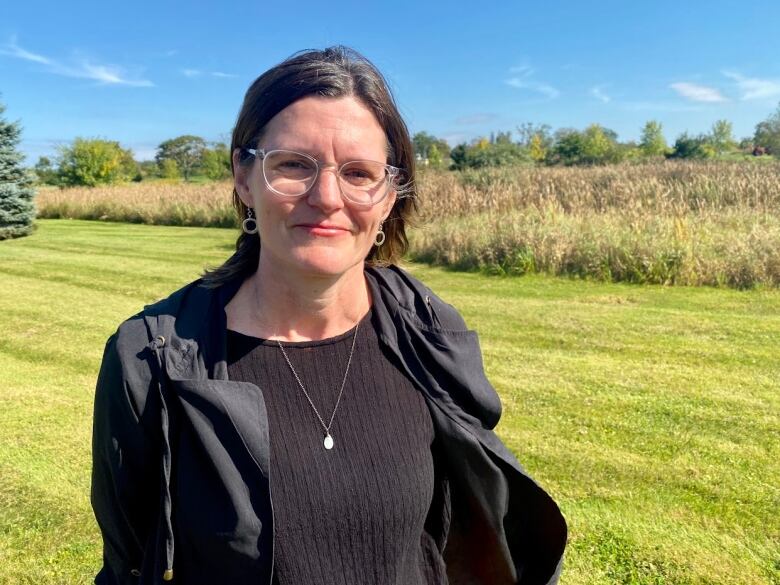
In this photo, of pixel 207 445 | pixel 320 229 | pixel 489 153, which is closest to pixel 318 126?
pixel 320 229

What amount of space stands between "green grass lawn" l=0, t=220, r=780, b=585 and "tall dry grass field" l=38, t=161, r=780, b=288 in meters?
0.49

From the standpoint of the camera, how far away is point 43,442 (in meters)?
4.33

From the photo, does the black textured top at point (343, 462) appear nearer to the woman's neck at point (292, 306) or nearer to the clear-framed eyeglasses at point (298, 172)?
Answer: the woman's neck at point (292, 306)

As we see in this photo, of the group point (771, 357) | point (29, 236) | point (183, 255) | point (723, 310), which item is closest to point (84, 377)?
point (771, 357)

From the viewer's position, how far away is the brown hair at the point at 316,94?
4.93ft

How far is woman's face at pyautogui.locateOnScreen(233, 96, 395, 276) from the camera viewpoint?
1481 millimetres

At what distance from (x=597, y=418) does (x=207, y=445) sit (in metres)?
3.76

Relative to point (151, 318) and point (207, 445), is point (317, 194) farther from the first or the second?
point (207, 445)

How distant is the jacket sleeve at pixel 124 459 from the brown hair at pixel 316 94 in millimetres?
361

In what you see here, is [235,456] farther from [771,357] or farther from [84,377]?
[771,357]

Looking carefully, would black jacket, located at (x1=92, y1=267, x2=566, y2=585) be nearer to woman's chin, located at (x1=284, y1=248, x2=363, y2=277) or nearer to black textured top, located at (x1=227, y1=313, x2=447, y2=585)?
black textured top, located at (x1=227, y1=313, x2=447, y2=585)

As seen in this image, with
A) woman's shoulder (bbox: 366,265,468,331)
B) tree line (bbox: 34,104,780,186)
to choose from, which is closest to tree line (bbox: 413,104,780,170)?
tree line (bbox: 34,104,780,186)

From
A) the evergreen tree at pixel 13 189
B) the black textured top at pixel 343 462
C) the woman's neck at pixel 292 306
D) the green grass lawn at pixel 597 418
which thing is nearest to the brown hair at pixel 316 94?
the woman's neck at pixel 292 306

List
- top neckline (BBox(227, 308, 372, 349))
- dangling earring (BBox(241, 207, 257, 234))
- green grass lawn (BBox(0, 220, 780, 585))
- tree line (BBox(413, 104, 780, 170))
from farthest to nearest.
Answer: tree line (BBox(413, 104, 780, 170)) → green grass lawn (BBox(0, 220, 780, 585)) → dangling earring (BBox(241, 207, 257, 234)) → top neckline (BBox(227, 308, 372, 349))
